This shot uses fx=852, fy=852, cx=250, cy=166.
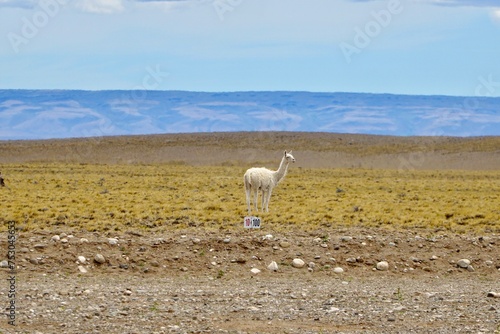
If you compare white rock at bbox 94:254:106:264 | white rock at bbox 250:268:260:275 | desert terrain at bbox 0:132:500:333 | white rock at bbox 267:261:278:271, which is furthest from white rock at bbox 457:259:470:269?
white rock at bbox 94:254:106:264

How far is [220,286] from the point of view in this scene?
1341 cm

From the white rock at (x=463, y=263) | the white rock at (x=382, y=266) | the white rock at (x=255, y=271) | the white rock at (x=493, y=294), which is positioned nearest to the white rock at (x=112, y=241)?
the white rock at (x=255, y=271)

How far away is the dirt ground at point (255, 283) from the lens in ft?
34.8

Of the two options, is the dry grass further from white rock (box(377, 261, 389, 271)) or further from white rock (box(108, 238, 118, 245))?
white rock (box(377, 261, 389, 271))

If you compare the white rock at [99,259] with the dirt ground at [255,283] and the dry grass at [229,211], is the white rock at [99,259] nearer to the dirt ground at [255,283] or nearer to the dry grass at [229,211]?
the dirt ground at [255,283]

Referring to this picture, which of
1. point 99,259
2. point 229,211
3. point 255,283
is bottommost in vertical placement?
point 255,283

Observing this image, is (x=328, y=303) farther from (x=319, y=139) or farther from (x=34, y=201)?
(x=319, y=139)

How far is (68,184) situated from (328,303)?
1194 inches

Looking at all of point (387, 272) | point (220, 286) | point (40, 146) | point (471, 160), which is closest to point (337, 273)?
point (387, 272)

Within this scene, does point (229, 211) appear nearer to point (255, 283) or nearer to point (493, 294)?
point (255, 283)

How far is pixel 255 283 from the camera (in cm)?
1372

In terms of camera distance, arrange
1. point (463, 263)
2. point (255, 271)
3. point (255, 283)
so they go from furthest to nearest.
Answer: point (463, 263), point (255, 271), point (255, 283)

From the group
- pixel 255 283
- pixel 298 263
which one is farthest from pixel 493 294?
pixel 255 283

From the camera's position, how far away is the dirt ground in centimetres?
1062
